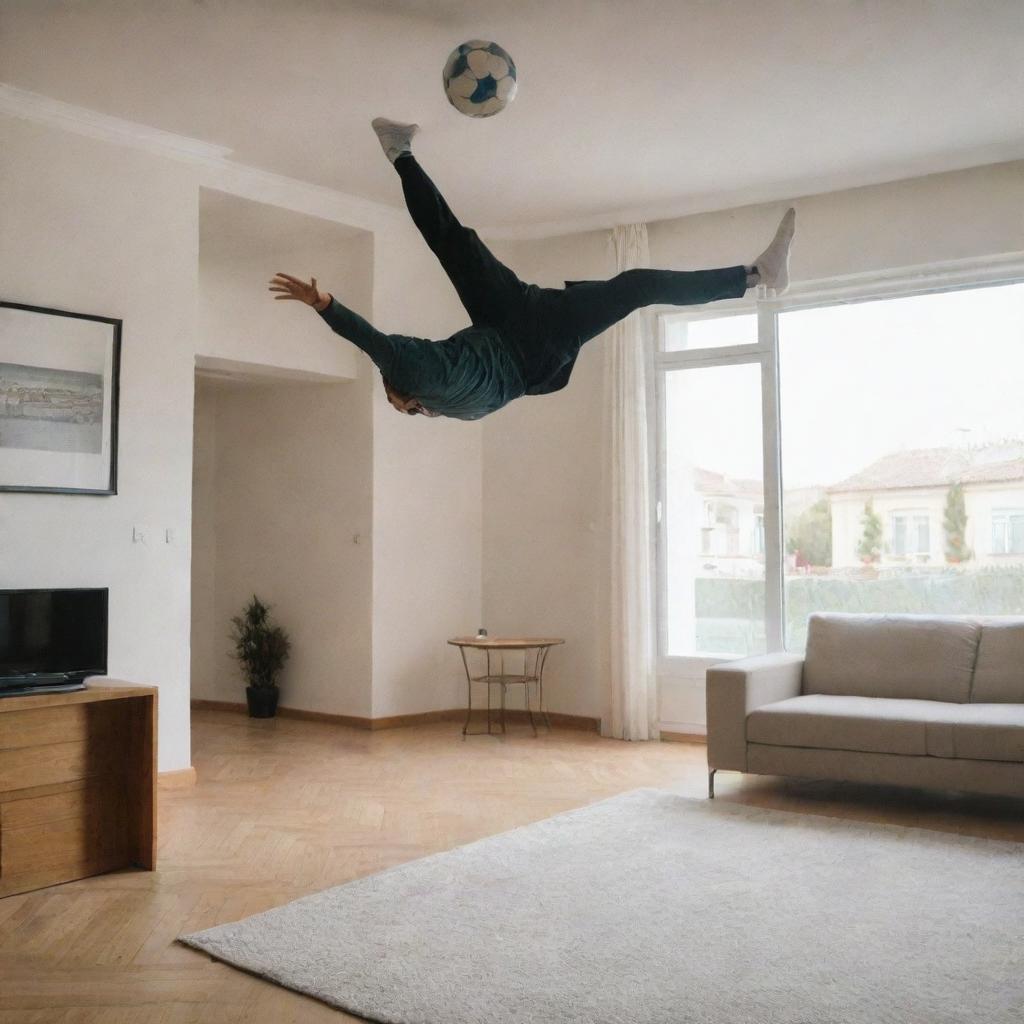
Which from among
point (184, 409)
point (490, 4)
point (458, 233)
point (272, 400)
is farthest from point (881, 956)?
point (272, 400)

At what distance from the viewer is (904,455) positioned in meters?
6.36

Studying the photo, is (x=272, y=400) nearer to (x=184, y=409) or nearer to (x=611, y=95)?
(x=184, y=409)

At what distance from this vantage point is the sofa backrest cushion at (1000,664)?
5180 millimetres

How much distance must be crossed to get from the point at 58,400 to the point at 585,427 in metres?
3.45

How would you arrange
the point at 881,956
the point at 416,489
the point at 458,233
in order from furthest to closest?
the point at 416,489 < the point at 458,233 < the point at 881,956

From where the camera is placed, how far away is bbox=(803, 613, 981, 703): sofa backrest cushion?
17.6ft

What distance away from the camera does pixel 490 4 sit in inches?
169

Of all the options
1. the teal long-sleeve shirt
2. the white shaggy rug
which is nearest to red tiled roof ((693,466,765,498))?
the white shaggy rug

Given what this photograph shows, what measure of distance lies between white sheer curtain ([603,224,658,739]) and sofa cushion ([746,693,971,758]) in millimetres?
1652

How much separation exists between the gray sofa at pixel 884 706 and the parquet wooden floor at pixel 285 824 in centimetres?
22

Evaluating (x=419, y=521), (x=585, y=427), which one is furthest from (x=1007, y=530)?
(x=419, y=521)

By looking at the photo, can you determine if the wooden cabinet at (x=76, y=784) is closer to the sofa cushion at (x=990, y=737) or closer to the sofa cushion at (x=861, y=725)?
the sofa cushion at (x=861, y=725)

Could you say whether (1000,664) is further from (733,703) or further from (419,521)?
(419,521)

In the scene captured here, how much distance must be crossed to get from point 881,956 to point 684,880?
34.5 inches
